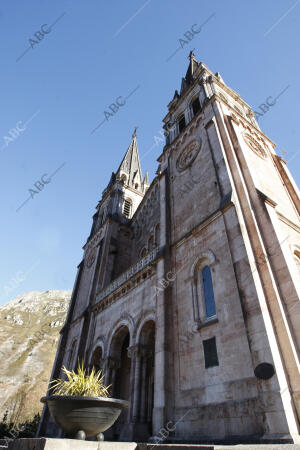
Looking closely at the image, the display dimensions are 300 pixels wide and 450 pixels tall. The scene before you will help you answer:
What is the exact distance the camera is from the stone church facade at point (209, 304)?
755 centimetres

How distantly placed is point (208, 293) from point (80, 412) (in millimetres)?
6820

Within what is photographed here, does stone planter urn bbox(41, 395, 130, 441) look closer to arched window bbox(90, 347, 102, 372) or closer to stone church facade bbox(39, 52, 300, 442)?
stone church facade bbox(39, 52, 300, 442)

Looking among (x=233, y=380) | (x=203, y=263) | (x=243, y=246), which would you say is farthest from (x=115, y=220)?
(x=233, y=380)

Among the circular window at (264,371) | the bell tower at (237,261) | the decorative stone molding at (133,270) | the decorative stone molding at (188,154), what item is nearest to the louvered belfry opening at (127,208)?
the decorative stone molding at (133,270)

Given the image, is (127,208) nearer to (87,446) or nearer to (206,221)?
(206,221)

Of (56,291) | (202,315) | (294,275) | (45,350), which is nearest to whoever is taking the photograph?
(294,275)

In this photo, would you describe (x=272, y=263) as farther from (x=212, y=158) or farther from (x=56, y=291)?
(x=56, y=291)

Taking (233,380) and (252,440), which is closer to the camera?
(252,440)

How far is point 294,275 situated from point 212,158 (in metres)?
7.35

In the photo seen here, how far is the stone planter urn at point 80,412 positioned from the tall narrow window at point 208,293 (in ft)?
19.1

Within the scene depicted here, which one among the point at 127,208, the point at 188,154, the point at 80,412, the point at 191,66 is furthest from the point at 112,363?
the point at 191,66

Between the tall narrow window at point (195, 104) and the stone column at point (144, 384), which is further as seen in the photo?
the tall narrow window at point (195, 104)

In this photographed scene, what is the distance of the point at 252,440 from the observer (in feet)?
21.6

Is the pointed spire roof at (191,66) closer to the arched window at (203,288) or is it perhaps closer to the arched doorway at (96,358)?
the arched window at (203,288)
